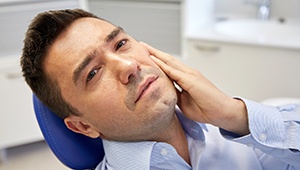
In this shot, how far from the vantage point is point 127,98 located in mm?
895

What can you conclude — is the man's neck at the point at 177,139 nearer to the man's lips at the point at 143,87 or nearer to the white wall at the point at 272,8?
the man's lips at the point at 143,87

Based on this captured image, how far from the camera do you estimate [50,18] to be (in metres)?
0.95

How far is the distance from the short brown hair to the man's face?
2 centimetres

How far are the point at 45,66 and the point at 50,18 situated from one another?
14 centimetres

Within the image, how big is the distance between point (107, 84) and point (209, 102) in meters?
0.29

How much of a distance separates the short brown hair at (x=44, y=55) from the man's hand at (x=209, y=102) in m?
0.29

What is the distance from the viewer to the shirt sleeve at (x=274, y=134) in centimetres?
93

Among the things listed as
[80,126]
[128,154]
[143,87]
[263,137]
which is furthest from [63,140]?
[263,137]

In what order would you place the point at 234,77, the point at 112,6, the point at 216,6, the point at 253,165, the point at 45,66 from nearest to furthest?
1. the point at 45,66
2. the point at 253,165
3. the point at 234,77
4. the point at 112,6
5. the point at 216,6

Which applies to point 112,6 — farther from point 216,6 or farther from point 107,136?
point 107,136

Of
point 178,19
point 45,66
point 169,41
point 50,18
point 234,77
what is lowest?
point 234,77

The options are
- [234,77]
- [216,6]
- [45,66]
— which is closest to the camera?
[45,66]

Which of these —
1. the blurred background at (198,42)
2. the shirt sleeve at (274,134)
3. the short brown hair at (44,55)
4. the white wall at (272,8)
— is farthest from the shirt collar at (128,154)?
the white wall at (272,8)

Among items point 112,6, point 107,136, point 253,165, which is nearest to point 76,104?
point 107,136
